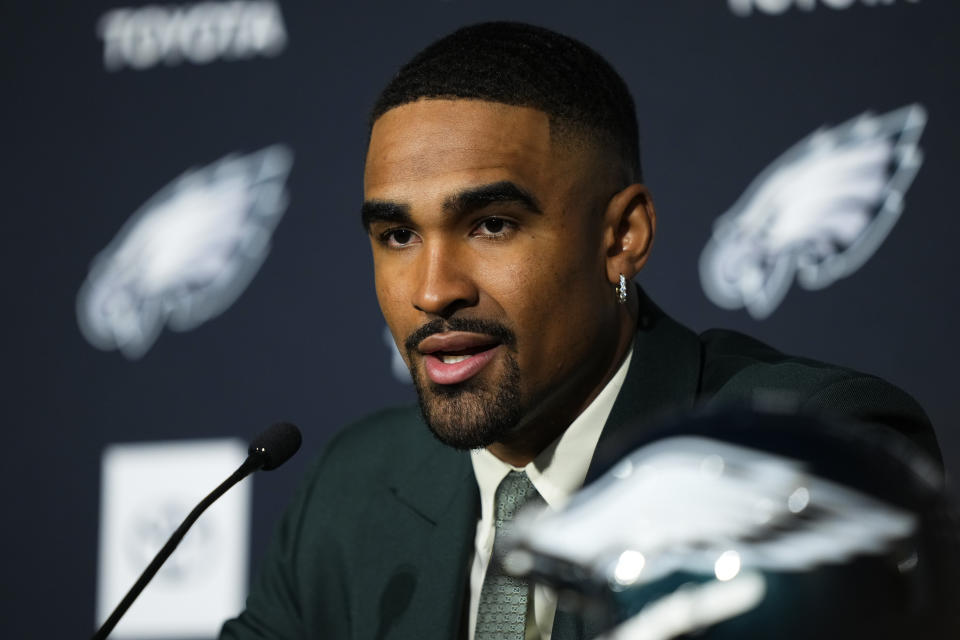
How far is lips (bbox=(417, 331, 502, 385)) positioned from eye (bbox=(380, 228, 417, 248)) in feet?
0.46

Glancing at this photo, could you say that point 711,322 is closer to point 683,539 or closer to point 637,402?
point 637,402

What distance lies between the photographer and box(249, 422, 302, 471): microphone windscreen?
1281 mm

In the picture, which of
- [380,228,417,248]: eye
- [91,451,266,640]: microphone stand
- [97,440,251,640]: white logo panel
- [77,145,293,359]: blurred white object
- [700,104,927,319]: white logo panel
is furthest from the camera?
[77,145,293,359]: blurred white object

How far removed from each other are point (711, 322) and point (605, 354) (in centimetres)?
55

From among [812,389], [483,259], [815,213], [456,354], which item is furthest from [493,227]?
[815,213]

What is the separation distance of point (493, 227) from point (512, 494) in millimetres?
364

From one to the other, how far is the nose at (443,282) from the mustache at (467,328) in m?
0.01

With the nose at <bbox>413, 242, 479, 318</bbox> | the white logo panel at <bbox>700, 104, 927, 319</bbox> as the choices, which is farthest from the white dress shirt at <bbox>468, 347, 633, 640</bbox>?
the white logo panel at <bbox>700, 104, 927, 319</bbox>

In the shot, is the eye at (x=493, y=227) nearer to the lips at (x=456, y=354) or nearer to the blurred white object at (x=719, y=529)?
the lips at (x=456, y=354)

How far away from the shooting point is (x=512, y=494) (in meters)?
1.47

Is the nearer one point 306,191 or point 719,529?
point 719,529

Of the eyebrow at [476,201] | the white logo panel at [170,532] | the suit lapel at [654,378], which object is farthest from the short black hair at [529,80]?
the white logo panel at [170,532]

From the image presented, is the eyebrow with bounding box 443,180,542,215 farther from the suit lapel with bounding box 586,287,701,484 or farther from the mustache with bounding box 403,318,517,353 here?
the suit lapel with bounding box 586,287,701,484

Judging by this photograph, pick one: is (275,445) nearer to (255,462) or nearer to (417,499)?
(255,462)
